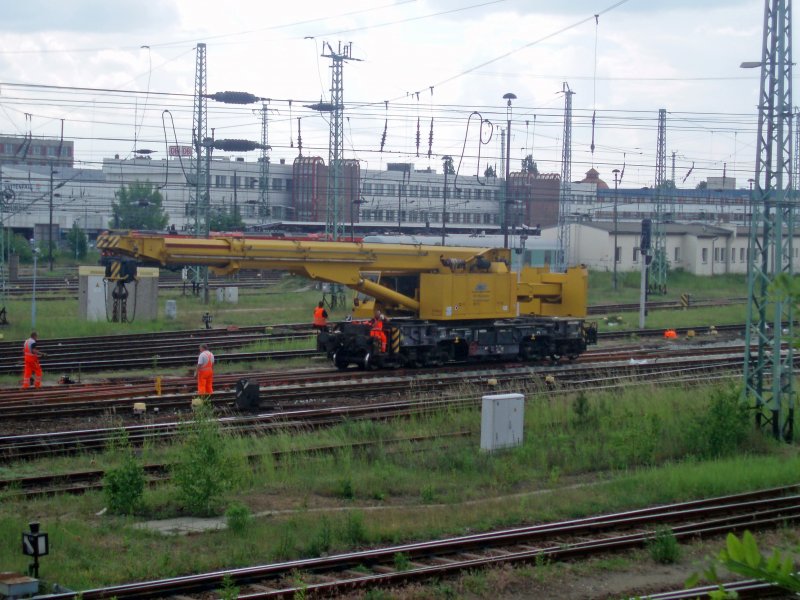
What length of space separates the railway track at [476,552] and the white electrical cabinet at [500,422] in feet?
12.9

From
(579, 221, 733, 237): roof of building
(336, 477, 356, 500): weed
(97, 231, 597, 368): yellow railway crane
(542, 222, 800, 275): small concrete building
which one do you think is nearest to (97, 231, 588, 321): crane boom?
(97, 231, 597, 368): yellow railway crane

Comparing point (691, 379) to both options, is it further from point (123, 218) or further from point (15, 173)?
point (15, 173)

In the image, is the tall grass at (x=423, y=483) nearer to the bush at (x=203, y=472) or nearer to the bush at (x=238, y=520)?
the bush at (x=238, y=520)

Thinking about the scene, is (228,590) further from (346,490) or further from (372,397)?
(372,397)

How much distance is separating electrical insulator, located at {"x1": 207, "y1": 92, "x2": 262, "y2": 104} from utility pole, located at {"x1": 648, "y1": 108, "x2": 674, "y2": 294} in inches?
855

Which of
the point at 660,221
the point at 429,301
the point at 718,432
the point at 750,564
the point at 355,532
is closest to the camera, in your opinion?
the point at 750,564

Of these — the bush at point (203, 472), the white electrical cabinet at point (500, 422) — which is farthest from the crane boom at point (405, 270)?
the bush at point (203, 472)

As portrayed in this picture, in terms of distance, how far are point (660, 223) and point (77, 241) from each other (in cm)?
4266

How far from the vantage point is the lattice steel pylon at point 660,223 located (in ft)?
156

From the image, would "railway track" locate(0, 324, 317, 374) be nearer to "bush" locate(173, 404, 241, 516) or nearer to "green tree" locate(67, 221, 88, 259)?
"bush" locate(173, 404, 241, 516)

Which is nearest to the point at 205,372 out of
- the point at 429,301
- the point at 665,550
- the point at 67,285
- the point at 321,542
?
the point at 429,301

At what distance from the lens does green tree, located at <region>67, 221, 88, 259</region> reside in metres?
70.4

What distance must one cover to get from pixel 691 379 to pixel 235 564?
16.1 metres

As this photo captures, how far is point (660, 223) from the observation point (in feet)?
174
